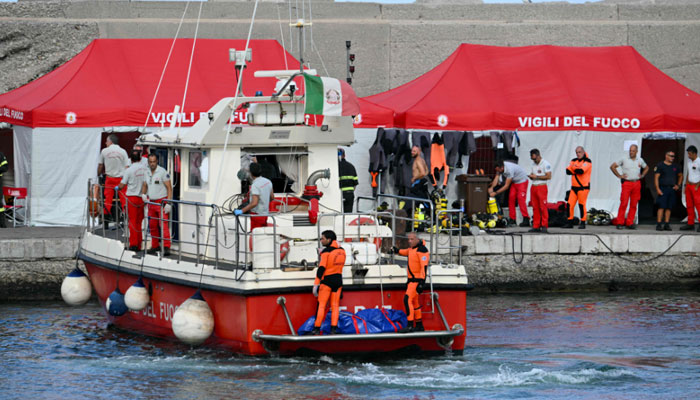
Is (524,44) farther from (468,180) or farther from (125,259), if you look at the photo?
(125,259)

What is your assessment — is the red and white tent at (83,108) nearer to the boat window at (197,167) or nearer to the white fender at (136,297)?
the boat window at (197,167)

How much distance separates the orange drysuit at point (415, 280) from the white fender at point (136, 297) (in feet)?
10.7

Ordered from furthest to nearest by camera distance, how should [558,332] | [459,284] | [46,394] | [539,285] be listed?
1. [539,285]
2. [558,332]
3. [459,284]
4. [46,394]

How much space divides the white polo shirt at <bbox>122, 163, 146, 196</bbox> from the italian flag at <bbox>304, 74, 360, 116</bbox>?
2.65 m

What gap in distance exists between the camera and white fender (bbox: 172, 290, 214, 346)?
12.1 metres

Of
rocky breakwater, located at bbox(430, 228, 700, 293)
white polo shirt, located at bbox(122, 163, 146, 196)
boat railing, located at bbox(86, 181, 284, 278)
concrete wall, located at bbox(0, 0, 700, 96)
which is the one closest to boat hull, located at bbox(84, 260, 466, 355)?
boat railing, located at bbox(86, 181, 284, 278)

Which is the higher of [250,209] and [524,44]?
[524,44]

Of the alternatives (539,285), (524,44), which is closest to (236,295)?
(539,285)

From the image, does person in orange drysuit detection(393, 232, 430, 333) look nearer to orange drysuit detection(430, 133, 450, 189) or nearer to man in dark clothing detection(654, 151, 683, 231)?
orange drysuit detection(430, 133, 450, 189)

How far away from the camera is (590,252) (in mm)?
18547

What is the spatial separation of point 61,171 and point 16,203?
1.11 meters

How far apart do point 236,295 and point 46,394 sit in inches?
85.5

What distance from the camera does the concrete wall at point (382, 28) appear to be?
2303cm

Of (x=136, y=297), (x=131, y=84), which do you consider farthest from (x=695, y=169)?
(x=136, y=297)
